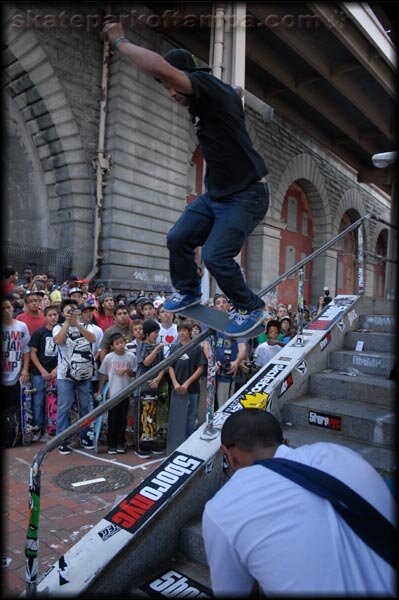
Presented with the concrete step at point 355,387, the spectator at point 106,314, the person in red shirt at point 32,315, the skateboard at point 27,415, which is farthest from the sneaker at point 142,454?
the concrete step at point 355,387

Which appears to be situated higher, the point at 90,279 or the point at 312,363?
the point at 90,279

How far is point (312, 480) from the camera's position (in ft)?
4.75

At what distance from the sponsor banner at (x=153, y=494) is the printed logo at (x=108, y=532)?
0.09 feet

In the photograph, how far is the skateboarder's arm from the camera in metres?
2.24

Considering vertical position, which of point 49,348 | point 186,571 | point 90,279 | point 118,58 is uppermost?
point 118,58

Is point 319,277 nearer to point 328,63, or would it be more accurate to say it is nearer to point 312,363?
point 328,63

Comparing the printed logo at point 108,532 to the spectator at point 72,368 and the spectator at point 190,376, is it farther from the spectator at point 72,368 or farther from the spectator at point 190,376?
the spectator at point 72,368

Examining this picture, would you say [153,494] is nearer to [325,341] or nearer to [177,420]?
[325,341]

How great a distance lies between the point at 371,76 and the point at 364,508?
19.6m

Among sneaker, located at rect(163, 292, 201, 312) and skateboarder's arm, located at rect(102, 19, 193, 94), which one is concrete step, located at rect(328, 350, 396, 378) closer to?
sneaker, located at rect(163, 292, 201, 312)

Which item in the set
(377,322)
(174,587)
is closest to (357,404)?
(377,322)

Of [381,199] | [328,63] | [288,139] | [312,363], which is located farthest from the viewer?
[381,199]

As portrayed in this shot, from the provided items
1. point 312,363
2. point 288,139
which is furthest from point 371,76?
point 312,363

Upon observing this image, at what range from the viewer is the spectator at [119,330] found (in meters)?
6.39
